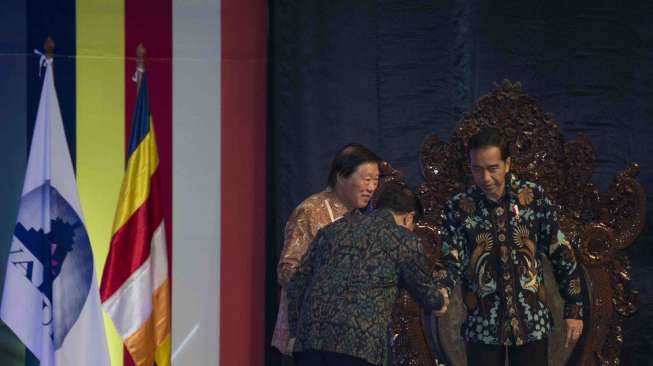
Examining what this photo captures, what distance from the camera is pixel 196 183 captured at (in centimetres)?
513

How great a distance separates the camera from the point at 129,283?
4676mm

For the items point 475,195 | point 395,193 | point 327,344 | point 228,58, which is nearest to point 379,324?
point 327,344

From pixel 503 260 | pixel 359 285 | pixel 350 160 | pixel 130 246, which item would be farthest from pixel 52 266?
pixel 503 260

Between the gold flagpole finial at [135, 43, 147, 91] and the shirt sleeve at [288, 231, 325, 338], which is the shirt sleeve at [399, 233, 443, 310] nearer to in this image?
the shirt sleeve at [288, 231, 325, 338]

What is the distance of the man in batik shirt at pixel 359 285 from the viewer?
12.3 ft

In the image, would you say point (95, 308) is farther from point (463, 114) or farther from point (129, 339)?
point (463, 114)

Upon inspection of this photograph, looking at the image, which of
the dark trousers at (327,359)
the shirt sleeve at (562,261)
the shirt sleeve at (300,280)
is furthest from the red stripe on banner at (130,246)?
the shirt sleeve at (562,261)

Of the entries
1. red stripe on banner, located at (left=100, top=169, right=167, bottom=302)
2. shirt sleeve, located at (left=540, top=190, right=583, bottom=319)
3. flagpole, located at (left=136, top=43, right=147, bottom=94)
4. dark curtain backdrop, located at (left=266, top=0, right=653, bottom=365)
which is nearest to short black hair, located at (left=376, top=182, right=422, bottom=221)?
shirt sleeve, located at (left=540, top=190, right=583, bottom=319)

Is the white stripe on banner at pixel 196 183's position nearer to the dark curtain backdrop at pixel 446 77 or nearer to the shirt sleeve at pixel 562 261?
the dark curtain backdrop at pixel 446 77

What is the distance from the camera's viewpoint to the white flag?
456 centimetres

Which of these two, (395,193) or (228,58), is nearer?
(395,193)

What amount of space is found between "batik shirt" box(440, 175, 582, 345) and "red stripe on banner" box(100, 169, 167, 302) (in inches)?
51.0

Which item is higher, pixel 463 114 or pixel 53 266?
pixel 463 114

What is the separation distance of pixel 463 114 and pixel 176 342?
174 centimetres
